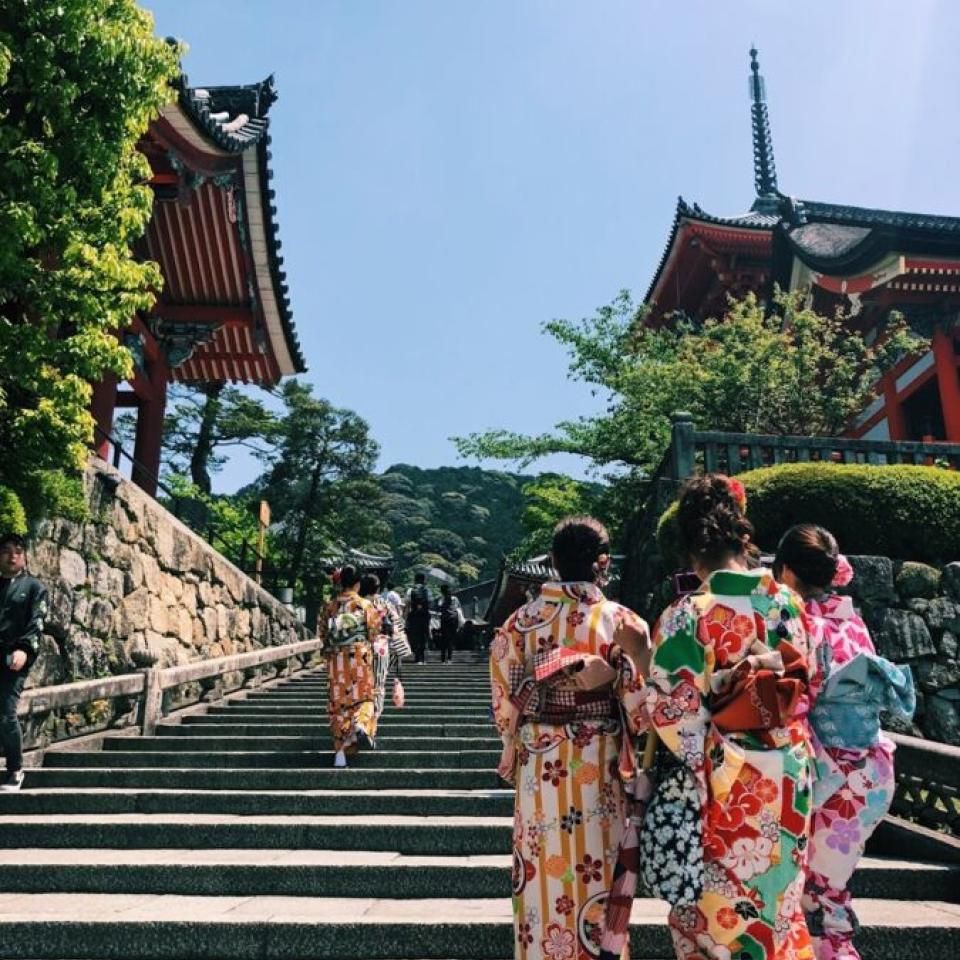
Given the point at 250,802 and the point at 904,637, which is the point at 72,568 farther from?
the point at 904,637

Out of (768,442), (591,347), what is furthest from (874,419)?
(768,442)

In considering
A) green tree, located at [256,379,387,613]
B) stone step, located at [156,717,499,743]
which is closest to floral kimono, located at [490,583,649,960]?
stone step, located at [156,717,499,743]

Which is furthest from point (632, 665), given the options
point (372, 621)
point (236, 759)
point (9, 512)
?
point (9, 512)

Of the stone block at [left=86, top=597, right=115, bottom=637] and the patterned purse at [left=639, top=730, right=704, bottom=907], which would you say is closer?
the patterned purse at [left=639, top=730, right=704, bottom=907]

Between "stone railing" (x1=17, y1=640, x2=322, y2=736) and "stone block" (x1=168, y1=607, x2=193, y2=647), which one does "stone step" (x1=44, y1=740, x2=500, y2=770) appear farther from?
"stone block" (x1=168, y1=607, x2=193, y2=647)

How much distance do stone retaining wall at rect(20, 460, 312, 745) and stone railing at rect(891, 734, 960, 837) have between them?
6577mm

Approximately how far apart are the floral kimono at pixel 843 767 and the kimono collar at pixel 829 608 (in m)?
0.05

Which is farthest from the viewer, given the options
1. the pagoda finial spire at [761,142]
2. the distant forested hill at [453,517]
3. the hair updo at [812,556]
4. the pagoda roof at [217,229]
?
the distant forested hill at [453,517]

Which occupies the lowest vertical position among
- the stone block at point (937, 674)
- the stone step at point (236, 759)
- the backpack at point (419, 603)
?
the stone step at point (236, 759)

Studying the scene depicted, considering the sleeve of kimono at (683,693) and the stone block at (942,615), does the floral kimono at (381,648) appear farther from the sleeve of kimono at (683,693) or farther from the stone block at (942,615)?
the stone block at (942,615)

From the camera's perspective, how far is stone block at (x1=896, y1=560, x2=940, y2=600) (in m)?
8.50

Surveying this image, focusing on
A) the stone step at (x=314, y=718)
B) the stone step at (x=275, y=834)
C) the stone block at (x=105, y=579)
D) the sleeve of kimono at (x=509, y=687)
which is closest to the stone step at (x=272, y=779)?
the stone step at (x=275, y=834)

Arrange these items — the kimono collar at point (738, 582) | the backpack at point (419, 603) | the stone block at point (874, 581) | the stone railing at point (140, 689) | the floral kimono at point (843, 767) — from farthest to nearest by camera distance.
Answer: the backpack at point (419, 603) → the stone block at point (874, 581) → the stone railing at point (140, 689) → the floral kimono at point (843, 767) → the kimono collar at point (738, 582)

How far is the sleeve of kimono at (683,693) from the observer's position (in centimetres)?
236
